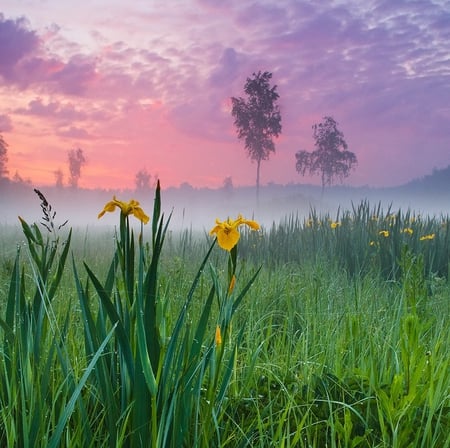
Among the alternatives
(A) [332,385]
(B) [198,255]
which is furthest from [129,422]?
(B) [198,255]

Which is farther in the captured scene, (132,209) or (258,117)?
(258,117)

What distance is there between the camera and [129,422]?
1.74m

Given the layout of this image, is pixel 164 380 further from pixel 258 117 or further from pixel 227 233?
pixel 258 117

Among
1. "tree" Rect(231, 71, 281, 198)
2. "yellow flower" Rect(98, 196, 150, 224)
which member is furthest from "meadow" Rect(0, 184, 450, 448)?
"tree" Rect(231, 71, 281, 198)

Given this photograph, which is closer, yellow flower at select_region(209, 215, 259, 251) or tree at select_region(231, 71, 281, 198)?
yellow flower at select_region(209, 215, 259, 251)

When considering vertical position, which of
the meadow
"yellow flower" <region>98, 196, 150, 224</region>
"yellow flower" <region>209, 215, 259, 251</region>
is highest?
"yellow flower" <region>98, 196, 150, 224</region>

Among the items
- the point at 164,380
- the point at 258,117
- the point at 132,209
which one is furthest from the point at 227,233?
the point at 258,117

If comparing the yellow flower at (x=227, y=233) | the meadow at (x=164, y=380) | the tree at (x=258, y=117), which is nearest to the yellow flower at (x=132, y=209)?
the meadow at (x=164, y=380)

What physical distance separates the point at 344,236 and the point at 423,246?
118 cm

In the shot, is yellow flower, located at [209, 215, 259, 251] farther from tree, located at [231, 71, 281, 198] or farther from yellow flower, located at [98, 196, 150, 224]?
tree, located at [231, 71, 281, 198]

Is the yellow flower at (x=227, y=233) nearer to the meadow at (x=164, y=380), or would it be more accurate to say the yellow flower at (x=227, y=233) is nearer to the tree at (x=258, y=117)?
the meadow at (x=164, y=380)

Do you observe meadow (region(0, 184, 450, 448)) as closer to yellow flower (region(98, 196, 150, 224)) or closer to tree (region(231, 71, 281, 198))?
yellow flower (region(98, 196, 150, 224))

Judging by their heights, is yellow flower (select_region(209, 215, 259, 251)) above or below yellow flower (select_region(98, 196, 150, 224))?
below

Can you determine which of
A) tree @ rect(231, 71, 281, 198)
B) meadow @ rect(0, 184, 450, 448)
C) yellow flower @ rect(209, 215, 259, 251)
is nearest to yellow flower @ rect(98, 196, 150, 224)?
meadow @ rect(0, 184, 450, 448)
